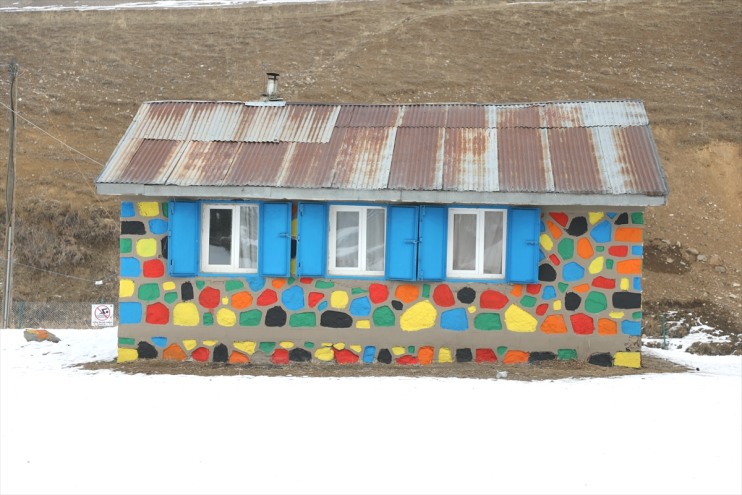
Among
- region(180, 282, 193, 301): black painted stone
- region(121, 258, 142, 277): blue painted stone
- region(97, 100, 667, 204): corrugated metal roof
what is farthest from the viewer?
region(121, 258, 142, 277): blue painted stone

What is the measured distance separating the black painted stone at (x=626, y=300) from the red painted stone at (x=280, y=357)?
442 cm

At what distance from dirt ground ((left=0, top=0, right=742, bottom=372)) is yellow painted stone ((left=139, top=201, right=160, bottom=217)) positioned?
14477 mm

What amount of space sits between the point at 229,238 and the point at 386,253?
2.17 m

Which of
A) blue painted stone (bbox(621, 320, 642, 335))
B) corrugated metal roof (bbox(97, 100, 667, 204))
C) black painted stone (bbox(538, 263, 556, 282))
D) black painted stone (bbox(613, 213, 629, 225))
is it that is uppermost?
corrugated metal roof (bbox(97, 100, 667, 204))

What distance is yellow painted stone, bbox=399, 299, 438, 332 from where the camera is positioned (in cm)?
1147

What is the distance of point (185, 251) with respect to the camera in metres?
11.6

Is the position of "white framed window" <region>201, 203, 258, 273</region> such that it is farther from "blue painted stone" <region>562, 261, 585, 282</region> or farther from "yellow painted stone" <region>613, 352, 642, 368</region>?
"yellow painted stone" <region>613, 352, 642, 368</region>

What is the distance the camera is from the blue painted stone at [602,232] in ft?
37.3

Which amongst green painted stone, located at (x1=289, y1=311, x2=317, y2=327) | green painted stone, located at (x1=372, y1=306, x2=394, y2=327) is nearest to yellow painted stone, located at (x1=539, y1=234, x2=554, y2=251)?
green painted stone, located at (x1=372, y1=306, x2=394, y2=327)

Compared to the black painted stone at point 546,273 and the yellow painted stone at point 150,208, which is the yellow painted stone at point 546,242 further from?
the yellow painted stone at point 150,208

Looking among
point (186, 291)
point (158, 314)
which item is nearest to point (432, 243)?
point (186, 291)

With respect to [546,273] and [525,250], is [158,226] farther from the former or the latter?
[546,273]

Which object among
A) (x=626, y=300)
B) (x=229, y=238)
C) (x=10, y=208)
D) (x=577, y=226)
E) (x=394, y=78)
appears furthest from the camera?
(x=394, y=78)

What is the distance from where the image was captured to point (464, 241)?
11.5 meters
